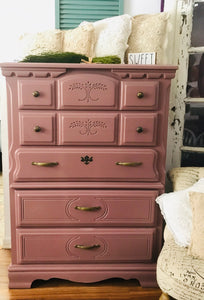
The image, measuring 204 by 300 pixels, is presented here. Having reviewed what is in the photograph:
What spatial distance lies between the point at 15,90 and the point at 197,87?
122 centimetres

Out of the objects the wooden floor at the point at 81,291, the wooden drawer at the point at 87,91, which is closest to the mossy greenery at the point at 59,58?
the wooden drawer at the point at 87,91

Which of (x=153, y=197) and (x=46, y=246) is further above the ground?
(x=153, y=197)

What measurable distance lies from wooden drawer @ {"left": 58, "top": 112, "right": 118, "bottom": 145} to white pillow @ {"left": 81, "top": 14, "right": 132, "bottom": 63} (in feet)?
1.64

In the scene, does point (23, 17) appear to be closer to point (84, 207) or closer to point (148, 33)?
point (148, 33)

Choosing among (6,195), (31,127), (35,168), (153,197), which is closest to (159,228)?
(153,197)

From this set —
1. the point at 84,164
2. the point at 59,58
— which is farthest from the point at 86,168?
the point at 59,58

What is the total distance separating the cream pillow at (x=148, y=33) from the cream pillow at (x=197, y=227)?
1026 mm

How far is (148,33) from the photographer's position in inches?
78.9

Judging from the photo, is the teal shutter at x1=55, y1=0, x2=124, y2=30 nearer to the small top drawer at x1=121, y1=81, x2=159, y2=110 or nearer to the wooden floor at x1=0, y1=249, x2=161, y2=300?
the small top drawer at x1=121, y1=81, x2=159, y2=110

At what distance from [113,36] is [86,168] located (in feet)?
2.88

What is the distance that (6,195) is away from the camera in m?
2.23

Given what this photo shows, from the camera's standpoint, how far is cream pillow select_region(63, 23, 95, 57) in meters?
2.01

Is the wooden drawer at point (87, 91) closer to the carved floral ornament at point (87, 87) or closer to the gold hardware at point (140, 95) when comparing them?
the carved floral ornament at point (87, 87)

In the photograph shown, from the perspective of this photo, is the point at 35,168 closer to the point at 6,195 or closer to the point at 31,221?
the point at 31,221
